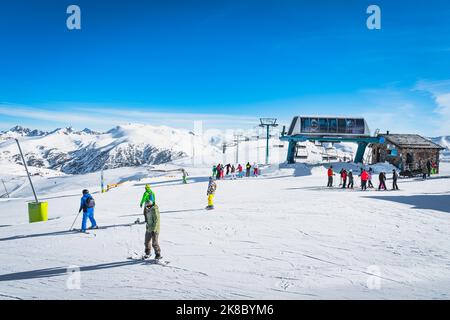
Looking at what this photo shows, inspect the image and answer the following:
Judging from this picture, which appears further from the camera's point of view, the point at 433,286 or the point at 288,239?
the point at 288,239

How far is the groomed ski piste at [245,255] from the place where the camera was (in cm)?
565

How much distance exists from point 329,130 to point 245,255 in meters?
29.0

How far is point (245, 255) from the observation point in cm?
740

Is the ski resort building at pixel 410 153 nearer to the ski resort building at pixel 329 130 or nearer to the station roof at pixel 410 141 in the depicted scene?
the station roof at pixel 410 141

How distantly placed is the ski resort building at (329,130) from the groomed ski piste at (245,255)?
20.2 m

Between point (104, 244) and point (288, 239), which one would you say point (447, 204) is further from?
point (104, 244)

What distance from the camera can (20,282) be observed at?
5957 millimetres

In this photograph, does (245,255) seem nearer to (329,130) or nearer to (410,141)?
(329,130)

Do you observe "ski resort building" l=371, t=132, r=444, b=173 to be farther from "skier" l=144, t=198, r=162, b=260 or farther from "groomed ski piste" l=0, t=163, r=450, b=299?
"skier" l=144, t=198, r=162, b=260

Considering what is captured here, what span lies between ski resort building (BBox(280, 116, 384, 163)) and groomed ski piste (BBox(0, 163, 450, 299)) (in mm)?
20210

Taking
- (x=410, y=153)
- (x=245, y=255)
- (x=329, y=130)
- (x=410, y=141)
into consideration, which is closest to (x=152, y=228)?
(x=245, y=255)
